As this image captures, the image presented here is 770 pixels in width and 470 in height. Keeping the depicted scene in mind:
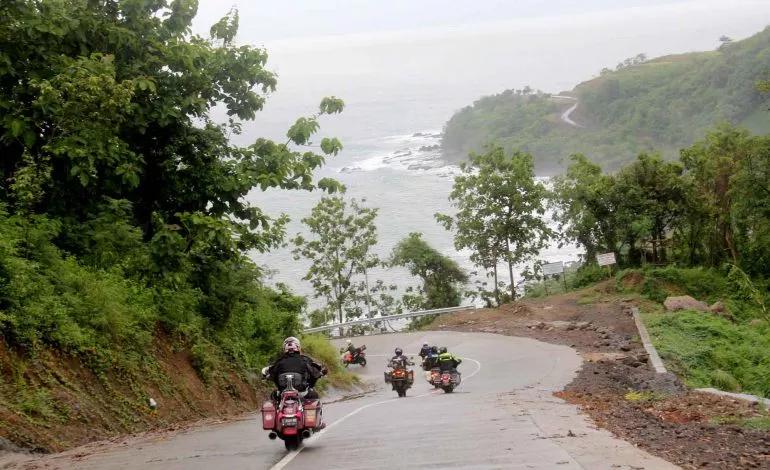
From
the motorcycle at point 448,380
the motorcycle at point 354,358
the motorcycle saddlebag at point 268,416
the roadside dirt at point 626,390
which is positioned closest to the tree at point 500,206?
the roadside dirt at point 626,390

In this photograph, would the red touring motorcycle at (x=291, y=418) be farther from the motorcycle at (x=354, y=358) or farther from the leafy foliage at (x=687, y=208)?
the leafy foliage at (x=687, y=208)

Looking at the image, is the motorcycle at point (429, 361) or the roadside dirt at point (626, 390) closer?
the roadside dirt at point (626, 390)

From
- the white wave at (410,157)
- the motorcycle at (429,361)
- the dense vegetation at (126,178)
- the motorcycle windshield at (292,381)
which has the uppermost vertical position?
the white wave at (410,157)

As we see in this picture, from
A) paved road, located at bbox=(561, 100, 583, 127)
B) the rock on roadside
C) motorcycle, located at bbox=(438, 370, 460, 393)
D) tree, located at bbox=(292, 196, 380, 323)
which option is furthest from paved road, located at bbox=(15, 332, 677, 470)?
paved road, located at bbox=(561, 100, 583, 127)

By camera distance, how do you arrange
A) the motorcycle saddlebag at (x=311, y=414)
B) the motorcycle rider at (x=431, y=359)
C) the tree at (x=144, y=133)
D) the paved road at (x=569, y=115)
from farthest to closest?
the paved road at (x=569, y=115) < the motorcycle rider at (x=431, y=359) < the tree at (x=144, y=133) < the motorcycle saddlebag at (x=311, y=414)

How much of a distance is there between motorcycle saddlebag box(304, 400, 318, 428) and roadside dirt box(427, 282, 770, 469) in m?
3.98

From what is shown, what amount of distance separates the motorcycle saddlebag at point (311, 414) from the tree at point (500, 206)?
46791 mm

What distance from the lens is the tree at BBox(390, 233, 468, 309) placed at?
61.0 meters

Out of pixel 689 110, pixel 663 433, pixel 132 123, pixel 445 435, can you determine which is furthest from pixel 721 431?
pixel 689 110

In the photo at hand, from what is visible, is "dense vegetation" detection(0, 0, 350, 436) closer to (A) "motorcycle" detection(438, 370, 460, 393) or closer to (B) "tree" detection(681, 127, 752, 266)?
(A) "motorcycle" detection(438, 370, 460, 393)

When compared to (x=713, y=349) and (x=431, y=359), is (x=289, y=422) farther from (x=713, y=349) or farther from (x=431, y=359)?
(x=713, y=349)

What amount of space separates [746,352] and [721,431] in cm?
2190

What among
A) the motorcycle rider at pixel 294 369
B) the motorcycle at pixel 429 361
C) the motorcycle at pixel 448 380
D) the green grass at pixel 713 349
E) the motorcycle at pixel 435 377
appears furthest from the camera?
the green grass at pixel 713 349

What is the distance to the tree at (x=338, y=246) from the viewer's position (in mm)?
61156
